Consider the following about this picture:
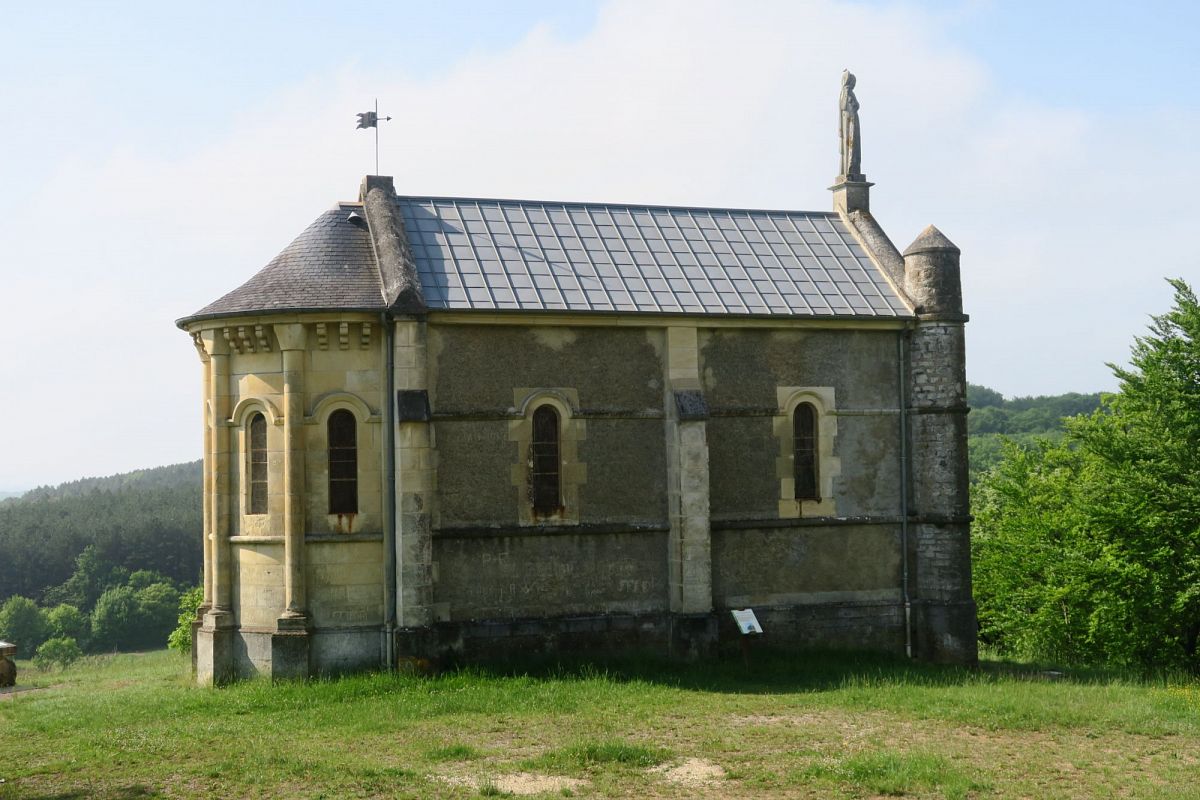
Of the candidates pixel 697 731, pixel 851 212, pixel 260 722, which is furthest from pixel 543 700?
pixel 851 212

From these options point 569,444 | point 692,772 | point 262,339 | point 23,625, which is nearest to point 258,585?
point 262,339

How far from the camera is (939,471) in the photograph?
860 inches

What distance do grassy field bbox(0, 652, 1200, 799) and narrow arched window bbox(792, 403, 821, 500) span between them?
9.64 ft

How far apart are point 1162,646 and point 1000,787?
1476 centimetres

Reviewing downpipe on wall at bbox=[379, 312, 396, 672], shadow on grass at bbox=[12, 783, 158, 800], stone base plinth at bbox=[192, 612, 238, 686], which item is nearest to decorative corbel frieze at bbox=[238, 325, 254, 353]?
downpipe on wall at bbox=[379, 312, 396, 672]

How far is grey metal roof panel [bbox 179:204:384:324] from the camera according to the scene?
63.0 feet

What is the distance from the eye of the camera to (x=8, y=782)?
1320cm

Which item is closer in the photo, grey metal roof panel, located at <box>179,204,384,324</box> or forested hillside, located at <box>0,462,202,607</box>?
grey metal roof panel, located at <box>179,204,384,324</box>

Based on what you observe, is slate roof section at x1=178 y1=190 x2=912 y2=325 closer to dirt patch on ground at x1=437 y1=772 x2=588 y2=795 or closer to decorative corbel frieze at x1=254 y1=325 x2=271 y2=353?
decorative corbel frieze at x1=254 y1=325 x2=271 y2=353

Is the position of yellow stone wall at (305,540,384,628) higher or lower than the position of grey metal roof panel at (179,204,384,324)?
lower

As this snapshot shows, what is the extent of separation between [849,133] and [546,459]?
395 inches

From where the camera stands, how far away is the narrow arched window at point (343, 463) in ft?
63.6

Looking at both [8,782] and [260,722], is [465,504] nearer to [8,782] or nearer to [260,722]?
[260,722]

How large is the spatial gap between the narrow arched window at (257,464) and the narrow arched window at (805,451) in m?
9.03
